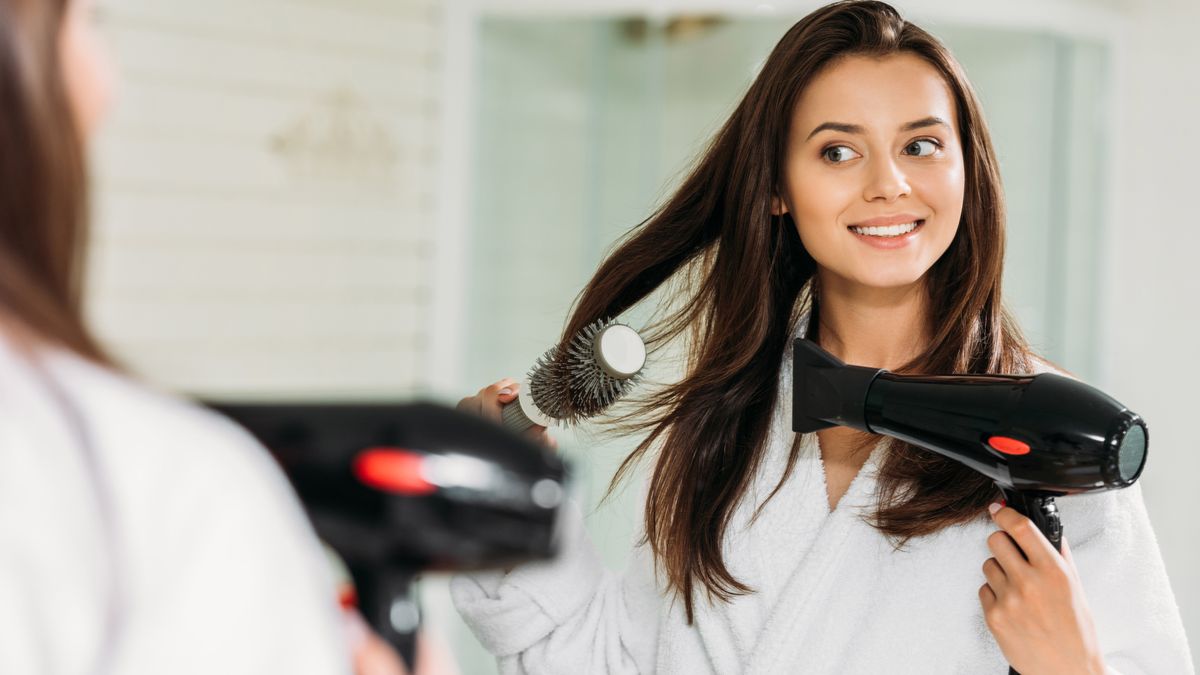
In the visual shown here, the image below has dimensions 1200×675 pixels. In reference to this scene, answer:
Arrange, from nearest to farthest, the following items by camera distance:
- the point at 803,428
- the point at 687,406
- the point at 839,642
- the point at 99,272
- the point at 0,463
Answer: the point at 0,463 < the point at 803,428 < the point at 839,642 < the point at 687,406 < the point at 99,272

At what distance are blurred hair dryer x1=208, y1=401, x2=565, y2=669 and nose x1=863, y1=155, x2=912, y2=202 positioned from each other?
72 cm

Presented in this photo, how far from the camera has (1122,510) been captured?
1.01 metres

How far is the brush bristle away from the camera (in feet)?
3.41

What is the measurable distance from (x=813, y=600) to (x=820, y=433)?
202 millimetres

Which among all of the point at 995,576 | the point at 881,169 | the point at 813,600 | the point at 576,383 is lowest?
the point at 813,600

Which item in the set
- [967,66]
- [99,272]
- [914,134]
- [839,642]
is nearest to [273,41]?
[99,272]

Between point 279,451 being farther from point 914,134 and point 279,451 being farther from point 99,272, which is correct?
point 99,272

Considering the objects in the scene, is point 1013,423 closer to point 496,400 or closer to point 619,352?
point 619,352

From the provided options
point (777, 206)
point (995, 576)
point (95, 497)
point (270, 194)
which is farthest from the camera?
point (270, 194)

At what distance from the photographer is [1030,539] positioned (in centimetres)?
88

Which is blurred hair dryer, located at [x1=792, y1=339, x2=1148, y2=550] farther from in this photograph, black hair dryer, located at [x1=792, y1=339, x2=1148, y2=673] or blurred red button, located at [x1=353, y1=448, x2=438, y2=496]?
blurred red button, located at [x1=353, y1=448, x2=438, y2=496]

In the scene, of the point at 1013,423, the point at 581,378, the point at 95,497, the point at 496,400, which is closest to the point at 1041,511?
the point at 1013,423

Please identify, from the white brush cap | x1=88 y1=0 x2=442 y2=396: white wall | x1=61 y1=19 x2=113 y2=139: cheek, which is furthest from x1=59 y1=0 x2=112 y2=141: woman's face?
x1=88 y1=0 x2=442 y2=396: white wall

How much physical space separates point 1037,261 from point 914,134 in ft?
5.09
